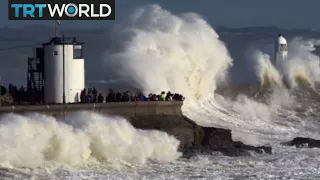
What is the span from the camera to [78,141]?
27.1 meters

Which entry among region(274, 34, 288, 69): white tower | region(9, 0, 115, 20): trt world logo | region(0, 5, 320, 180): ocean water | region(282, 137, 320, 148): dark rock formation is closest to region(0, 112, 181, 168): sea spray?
region(0, 5, 320, 180): ocean water

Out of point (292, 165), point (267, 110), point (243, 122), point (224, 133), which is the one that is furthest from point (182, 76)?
point (292, 165)

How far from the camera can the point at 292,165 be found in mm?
28297

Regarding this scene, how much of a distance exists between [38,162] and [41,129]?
4.15 ft

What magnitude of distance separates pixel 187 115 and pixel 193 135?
6806 mm

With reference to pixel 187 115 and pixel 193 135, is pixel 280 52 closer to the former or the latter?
pixel 187 115

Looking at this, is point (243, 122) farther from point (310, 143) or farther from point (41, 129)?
point (41, 129)

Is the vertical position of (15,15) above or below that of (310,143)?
above

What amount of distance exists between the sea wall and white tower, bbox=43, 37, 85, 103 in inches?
43.3

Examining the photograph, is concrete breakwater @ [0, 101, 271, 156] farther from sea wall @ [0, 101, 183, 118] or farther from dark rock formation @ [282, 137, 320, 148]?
dark rock formation @ [282, 137, 320, 148]

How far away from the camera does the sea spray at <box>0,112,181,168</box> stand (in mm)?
25906

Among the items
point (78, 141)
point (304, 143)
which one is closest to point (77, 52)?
point (78, 141)

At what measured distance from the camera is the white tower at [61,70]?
2962 cm

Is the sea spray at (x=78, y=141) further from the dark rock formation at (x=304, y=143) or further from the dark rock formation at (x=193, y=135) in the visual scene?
the dark rock formation at (x=304, y=143)
